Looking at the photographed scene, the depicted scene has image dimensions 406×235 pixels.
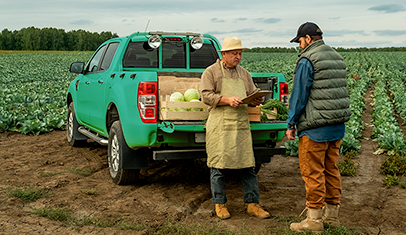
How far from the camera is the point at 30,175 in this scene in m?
6.57

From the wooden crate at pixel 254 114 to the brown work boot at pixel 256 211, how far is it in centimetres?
107

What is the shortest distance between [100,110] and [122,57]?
0.96 m

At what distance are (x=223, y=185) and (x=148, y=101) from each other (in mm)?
1385

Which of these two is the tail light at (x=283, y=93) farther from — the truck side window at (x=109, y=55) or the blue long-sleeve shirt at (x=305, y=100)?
the truck side window at (x=109, y=55)


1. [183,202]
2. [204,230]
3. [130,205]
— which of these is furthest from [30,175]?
[204,230]

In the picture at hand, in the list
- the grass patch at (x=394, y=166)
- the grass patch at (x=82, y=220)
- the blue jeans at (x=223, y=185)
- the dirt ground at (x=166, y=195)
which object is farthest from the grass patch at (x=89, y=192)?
the grass patch at (x=394, y=166)

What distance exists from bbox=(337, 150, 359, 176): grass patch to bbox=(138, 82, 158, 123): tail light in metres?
3.74

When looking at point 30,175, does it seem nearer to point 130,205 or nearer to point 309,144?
point 130,205

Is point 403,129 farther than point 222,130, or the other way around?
point 403,129

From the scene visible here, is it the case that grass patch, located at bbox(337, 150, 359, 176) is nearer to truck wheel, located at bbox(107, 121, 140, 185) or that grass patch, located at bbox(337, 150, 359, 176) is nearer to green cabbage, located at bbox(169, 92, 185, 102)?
green cabbage, located at bbox(169, 92, 185, 102)

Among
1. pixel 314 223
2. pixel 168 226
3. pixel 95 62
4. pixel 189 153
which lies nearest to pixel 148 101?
pixel 189 153

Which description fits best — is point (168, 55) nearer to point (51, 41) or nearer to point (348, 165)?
point (348, 165)

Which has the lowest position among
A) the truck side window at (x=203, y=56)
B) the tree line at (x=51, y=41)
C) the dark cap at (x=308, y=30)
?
the truck side window at (x=203, y=56)

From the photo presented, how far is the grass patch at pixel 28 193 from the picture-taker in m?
5.30
